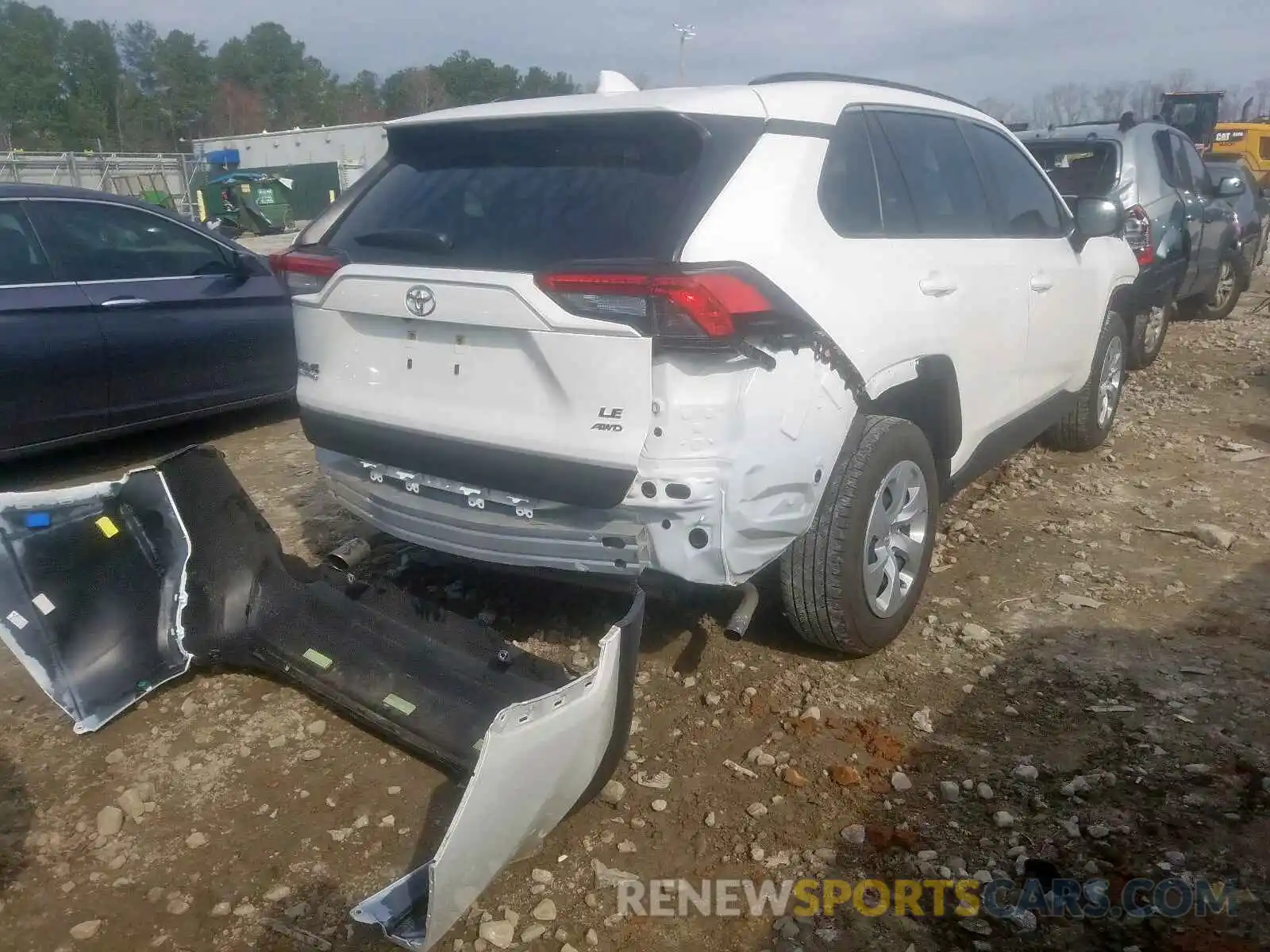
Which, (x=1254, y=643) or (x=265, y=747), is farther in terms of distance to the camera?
(x=1254, y=643)

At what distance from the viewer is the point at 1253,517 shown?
4.84m

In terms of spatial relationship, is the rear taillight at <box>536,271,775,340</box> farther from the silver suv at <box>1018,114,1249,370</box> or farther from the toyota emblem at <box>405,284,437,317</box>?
the silver suv at <box>1018,114,1249,370</box>

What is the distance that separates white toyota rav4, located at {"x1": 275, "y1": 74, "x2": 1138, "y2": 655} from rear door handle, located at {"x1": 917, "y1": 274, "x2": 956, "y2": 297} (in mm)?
14

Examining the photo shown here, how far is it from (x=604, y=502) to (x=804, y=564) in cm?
82

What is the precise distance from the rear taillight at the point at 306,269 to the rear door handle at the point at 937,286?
76.5 inches

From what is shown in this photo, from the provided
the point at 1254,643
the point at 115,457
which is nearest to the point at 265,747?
A: the point at 1254,643

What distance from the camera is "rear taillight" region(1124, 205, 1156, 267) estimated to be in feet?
23.1

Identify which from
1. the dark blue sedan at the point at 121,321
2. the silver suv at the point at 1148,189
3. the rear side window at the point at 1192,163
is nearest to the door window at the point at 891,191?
the silver suv at the point at 1148,189

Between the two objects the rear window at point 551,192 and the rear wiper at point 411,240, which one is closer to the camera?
the rear window at point 551,192

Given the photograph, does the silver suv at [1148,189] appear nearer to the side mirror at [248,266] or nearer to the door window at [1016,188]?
the door window at [1016,188]

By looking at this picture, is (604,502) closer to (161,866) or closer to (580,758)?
(580,758)

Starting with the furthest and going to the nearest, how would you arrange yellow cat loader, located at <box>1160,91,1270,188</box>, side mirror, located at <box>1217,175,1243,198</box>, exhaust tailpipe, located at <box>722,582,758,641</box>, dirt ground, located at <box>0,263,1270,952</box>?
yellow cat loader, located at <box>1160,91,1270,188</box> < side mirror, located at <box>1217,175,1243,198</box> < exhaust tailpipe, located at <box>722,582,758,641</box> < dirt ground, located at <box>0,263,1270,952</box>

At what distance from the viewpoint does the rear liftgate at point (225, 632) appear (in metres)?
2.72

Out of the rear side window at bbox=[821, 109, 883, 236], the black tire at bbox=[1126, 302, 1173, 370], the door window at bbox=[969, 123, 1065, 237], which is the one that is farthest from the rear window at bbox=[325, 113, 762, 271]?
the black tire at bbox=[1126, 302, 1173, 370]
